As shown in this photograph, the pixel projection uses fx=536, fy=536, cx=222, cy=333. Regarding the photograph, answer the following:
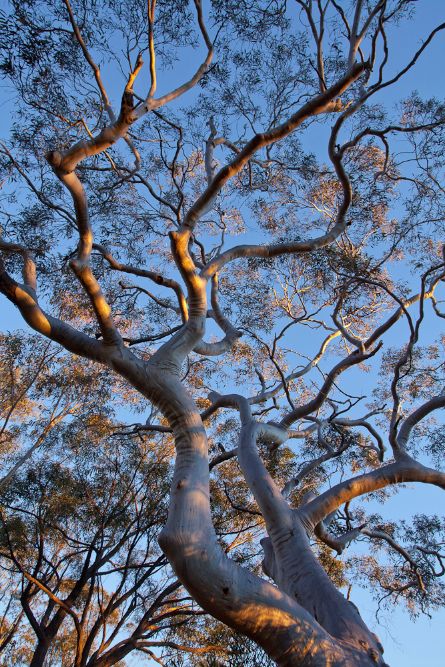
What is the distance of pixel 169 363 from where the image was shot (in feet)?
12.2

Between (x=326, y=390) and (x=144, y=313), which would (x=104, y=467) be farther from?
(x=326, y=390)

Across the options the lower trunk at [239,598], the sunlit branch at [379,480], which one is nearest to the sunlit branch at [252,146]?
the lower trunk at [239,598]

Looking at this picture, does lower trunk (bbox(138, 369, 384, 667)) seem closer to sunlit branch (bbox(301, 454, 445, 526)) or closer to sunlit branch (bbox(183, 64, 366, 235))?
sunlit branch (bbox(301, 454, 445, 526))

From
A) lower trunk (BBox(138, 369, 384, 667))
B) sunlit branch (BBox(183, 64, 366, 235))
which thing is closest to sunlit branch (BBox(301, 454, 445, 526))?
lower trunk (BBox(138, 369, 384, 667))

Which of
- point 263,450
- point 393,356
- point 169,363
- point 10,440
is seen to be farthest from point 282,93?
point 10,440

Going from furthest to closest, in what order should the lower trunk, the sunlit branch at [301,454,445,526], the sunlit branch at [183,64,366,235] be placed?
the sunlit branch at [301,454,445,526]
the sunlit branch at [183,64,366,235]
the lower trunk

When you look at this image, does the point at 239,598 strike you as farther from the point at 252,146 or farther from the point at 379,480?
the point at 252,146

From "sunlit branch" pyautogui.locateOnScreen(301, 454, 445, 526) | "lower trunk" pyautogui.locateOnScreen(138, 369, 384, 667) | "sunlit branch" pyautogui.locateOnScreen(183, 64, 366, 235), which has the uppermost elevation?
"sunlit branch" pyautogui.locateOnScreen(183, 64, 366, 235)

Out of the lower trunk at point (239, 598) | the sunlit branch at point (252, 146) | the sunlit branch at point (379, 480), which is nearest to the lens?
the lower trunk at point (239, 598)

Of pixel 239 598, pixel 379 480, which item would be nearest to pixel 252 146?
pixel 379 480

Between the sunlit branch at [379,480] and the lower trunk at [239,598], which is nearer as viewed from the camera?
the lower trunk at [239,598]

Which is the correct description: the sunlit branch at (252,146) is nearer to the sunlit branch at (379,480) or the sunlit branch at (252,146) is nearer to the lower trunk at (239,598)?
the lower trunk at (239,598)

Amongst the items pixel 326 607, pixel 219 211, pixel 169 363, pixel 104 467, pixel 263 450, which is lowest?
pixel 326 607

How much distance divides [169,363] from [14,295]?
112 centimetres
